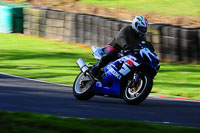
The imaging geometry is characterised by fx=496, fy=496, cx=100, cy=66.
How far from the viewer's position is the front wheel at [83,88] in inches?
397

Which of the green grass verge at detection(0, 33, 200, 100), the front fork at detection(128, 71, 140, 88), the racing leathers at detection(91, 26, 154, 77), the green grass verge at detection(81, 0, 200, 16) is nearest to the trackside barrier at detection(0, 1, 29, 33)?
the green grass verge at detection(0, 33, 200, 100)

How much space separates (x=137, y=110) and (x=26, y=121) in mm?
3127

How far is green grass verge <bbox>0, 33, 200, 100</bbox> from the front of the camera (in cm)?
1310

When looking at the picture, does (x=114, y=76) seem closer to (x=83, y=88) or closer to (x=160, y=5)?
(x=83, y=88)

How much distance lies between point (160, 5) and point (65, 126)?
24.8 meters

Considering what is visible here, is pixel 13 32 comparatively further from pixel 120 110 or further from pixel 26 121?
pixel 26 121

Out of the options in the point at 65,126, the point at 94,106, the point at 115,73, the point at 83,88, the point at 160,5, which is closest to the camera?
the point at 65,126

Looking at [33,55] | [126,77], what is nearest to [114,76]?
[126,77]

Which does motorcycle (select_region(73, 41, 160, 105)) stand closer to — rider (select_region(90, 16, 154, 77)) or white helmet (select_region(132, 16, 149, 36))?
rider (select_region(90, 16, 154, 77))

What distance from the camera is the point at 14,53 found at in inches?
762

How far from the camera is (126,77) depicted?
9.42 meters

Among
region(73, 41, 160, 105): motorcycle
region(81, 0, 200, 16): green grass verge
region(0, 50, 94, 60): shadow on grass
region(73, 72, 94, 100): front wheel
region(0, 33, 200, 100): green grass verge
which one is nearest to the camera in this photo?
region(73, 41, 160, 105): motorcycle

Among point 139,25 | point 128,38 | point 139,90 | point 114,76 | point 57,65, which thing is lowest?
point 57,65

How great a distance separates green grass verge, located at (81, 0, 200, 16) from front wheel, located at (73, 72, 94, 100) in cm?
1766
